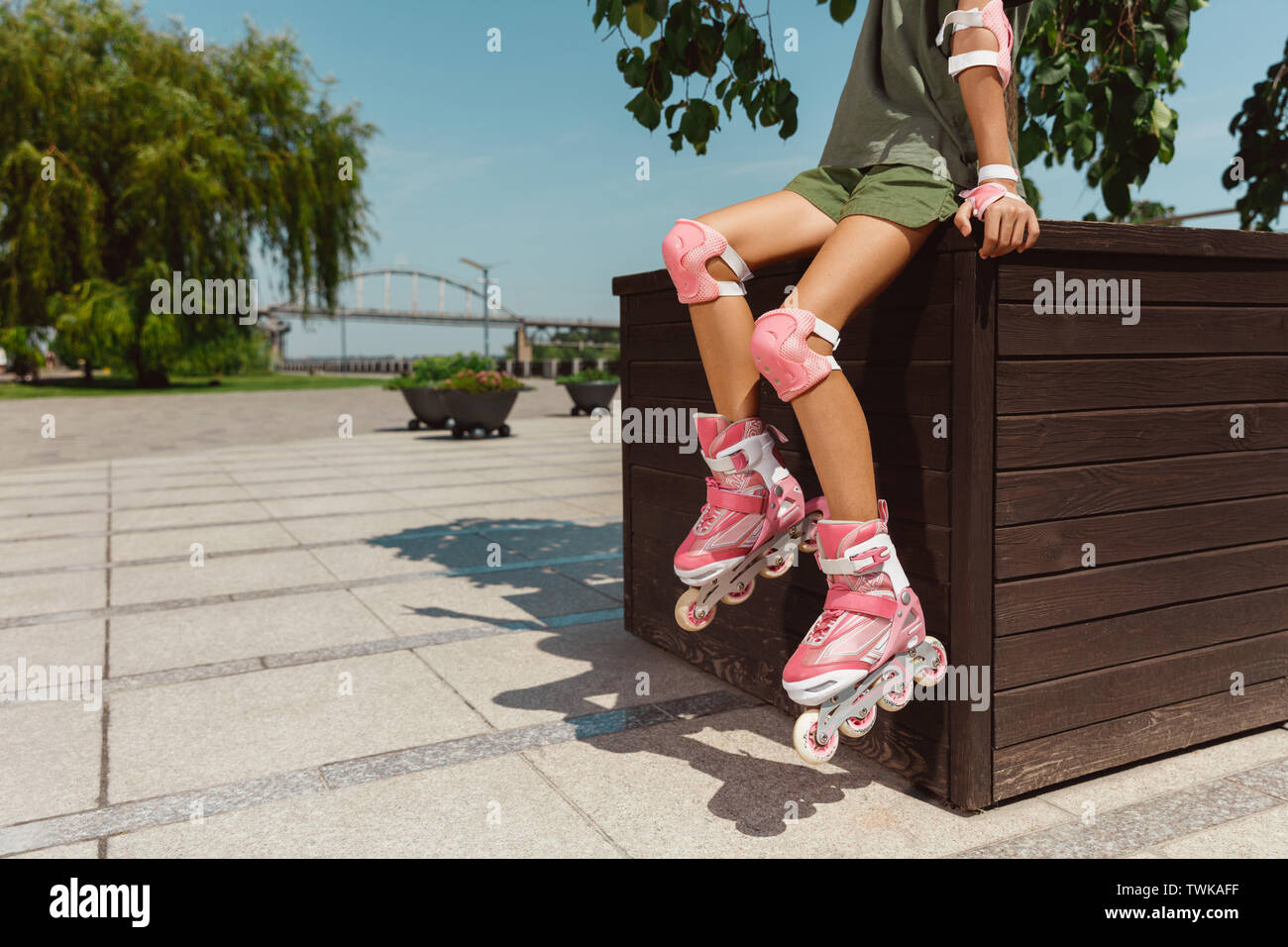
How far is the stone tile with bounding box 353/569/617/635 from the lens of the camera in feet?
15.0

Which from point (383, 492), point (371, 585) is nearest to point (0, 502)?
point (383, 492)

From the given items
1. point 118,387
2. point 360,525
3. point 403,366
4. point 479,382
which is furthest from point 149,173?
point 403,366

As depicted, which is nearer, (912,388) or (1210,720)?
(912,388)

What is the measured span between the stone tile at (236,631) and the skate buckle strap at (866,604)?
2.64m

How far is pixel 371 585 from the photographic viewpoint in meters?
5.27

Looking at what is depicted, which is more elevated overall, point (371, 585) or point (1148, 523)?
point (1148, 523)

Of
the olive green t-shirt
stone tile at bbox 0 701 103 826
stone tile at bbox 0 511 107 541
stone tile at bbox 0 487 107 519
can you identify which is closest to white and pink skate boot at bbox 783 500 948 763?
the olive green t-shirt

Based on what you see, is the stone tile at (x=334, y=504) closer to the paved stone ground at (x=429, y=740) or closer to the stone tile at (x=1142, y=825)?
the paved stone ground at (x=429, y=740)

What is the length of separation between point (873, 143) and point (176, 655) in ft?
11.1

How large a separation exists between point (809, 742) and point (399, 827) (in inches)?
43.4

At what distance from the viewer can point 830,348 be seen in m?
2.27

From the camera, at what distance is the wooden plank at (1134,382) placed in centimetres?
246

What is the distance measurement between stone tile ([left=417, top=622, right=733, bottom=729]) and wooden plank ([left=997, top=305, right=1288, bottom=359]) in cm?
172
